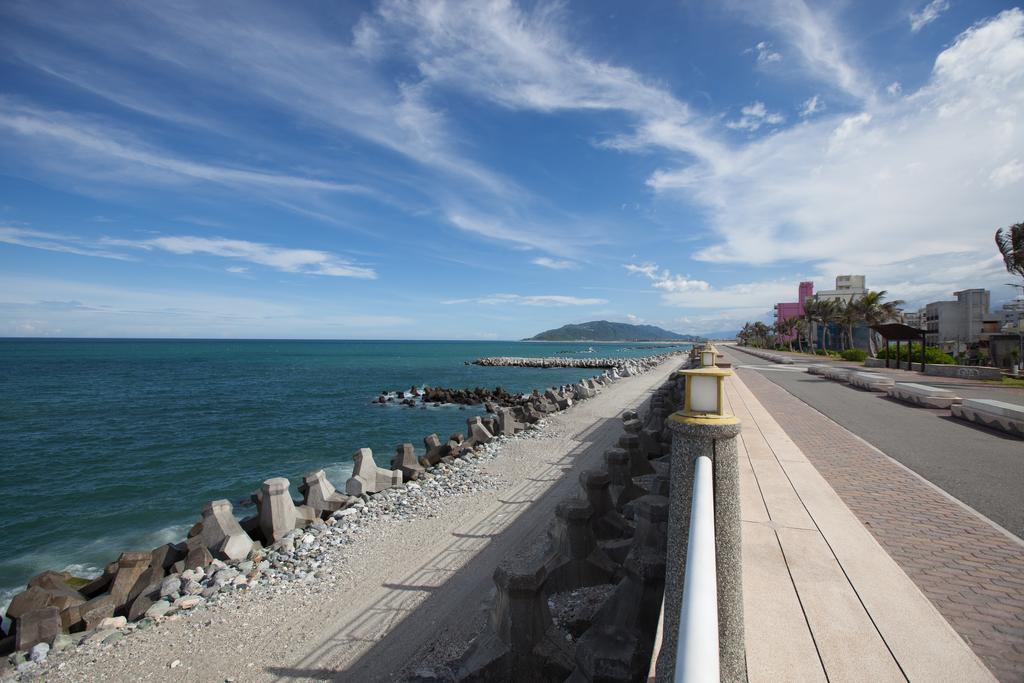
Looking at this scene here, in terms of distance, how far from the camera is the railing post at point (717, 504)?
2.11 meters

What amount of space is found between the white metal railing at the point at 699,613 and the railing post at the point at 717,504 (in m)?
0.51

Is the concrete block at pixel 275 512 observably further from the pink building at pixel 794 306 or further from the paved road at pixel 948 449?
the pink building at pixel 794 306

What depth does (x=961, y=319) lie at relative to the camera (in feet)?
249

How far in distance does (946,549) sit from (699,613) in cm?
501

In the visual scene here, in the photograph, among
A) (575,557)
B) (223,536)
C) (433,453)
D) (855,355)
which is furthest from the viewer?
(855,355)

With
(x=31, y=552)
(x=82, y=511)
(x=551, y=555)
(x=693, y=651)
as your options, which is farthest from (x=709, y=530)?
(x=82, y=511)

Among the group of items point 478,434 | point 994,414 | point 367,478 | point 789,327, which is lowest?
point 367,478

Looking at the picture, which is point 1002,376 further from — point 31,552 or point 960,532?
point 31,552

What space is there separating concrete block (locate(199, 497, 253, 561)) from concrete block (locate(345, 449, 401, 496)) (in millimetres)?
2913

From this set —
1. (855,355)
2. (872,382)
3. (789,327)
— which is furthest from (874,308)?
(872,382)

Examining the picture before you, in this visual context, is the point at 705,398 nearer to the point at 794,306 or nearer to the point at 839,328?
the point at 839,328

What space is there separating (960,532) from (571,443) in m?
10.8

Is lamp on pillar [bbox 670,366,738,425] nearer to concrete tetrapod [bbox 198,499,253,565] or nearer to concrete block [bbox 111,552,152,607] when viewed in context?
concrete tetrapod [bbox 198,499,253,565]

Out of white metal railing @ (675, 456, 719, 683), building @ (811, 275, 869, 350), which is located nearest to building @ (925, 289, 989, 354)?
building @ (811, 275, 869, 350)
